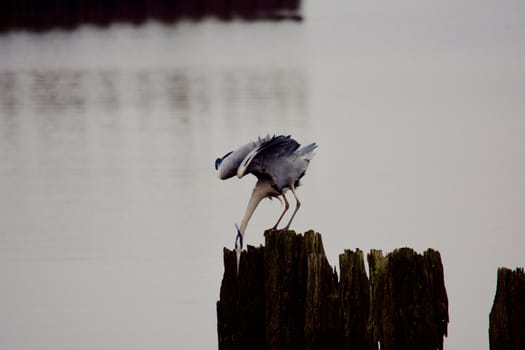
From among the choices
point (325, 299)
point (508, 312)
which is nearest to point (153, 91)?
point (325, 299)

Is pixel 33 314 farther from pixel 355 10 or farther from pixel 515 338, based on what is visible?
pixel 355 10

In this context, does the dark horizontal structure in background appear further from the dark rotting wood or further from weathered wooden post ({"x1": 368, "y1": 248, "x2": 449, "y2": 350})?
weathered wooden post ({"x1": 368, "y1": 248, "x2": 449, "y2": 350})

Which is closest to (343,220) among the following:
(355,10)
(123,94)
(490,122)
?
(490,122)

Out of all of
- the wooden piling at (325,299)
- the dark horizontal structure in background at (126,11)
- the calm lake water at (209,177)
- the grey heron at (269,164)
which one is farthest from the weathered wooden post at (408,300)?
the dark horizontal structure in background at (126,11)

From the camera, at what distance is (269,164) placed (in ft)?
35.2

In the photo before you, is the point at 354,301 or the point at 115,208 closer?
the point at 354,301

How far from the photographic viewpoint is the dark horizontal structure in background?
81.9 m

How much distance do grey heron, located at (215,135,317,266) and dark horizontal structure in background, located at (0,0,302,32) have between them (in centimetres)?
6640

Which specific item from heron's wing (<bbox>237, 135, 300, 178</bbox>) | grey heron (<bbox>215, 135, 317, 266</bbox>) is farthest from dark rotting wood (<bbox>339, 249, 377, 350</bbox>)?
heron's wing (<bbox>237, 135, 300, 178</bbox>)

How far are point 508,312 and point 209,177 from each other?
1493 cm

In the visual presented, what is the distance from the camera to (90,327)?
14430mm

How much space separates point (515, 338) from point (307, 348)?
140cm

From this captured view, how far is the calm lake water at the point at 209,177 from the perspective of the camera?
15305 millimetres

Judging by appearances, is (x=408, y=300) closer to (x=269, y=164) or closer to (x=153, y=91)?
(x=269, y=164)
